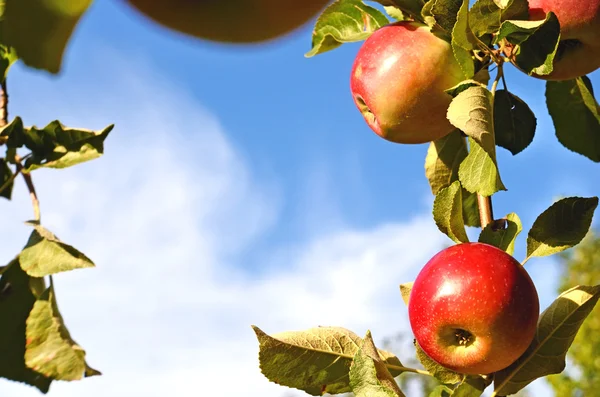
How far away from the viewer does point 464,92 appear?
3.53ft

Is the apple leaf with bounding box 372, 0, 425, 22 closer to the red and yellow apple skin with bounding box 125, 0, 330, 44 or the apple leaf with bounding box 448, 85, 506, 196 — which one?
the apple leaf with bounding box 448, 85, 506, 196

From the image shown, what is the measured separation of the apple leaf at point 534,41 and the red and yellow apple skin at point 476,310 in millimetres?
321

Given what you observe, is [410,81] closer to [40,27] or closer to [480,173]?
[480,173]

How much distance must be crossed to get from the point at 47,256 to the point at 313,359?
494mm

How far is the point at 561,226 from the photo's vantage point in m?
1.21

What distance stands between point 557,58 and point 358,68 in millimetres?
371

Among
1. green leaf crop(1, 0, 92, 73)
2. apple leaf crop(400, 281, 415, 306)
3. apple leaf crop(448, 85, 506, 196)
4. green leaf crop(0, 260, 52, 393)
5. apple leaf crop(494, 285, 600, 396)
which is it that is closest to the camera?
green leaf crop(1, 0, 92, 73)

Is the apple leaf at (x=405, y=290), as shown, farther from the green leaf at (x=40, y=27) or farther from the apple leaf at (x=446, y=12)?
the green leaf at (x=40, y=27)

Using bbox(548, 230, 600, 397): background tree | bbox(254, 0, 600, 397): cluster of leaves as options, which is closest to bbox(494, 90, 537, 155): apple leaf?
bbox(254, 0, 600, 397): cluster of leaves

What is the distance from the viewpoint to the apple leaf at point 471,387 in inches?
43.1

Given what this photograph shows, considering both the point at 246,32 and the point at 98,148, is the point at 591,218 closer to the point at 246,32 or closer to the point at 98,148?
the point at 98,148

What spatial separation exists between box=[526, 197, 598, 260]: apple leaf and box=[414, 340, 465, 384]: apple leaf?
0.83ft

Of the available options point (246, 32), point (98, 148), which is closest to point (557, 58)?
point (98, 148)

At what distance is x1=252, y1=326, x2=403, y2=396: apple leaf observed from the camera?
1169mm
